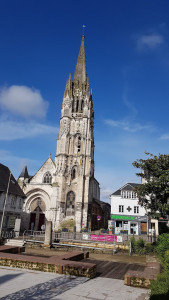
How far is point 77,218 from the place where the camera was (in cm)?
3659

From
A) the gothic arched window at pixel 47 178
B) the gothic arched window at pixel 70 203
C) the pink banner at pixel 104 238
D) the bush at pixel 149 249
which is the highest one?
the gothic arched window at pixel 47 178

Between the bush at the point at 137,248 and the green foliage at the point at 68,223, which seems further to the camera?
the green foliage at the point at 68,223

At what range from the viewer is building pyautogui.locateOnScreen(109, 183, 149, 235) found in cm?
3422

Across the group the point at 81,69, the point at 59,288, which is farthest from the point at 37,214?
the point at 81,69

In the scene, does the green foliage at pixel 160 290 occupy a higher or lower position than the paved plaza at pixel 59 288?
higher

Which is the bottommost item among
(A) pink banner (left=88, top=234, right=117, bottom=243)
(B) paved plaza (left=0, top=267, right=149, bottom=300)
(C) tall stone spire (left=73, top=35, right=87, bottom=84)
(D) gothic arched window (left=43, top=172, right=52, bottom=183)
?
(A) pink banner (left=88, top=234, right=117, bottom=243)

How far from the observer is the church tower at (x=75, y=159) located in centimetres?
3775

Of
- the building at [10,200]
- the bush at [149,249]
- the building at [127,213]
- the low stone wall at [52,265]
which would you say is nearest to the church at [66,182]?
the building at [127,213]

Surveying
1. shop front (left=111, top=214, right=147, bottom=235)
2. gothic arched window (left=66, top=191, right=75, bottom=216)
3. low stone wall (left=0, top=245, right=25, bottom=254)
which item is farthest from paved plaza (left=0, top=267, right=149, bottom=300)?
gothic arched window (left=66, top=191, right=75, bottom=216)

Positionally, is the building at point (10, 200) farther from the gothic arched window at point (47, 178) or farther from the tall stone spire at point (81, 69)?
the tall stone spire at point (81, 69)

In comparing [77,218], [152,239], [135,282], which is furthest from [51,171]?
[135,282]

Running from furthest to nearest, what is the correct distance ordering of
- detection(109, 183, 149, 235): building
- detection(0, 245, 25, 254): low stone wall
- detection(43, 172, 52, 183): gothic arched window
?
detection(43, 172, 52, 183): gothic arched window → detection(109, 183, 149, 235): building → detection(0, 245, 25, 254): low stone wall

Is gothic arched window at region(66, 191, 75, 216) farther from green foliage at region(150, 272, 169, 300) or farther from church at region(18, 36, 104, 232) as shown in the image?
green foliage at region(150, 272, 169, 300)

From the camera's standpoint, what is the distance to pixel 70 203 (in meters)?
38.8
